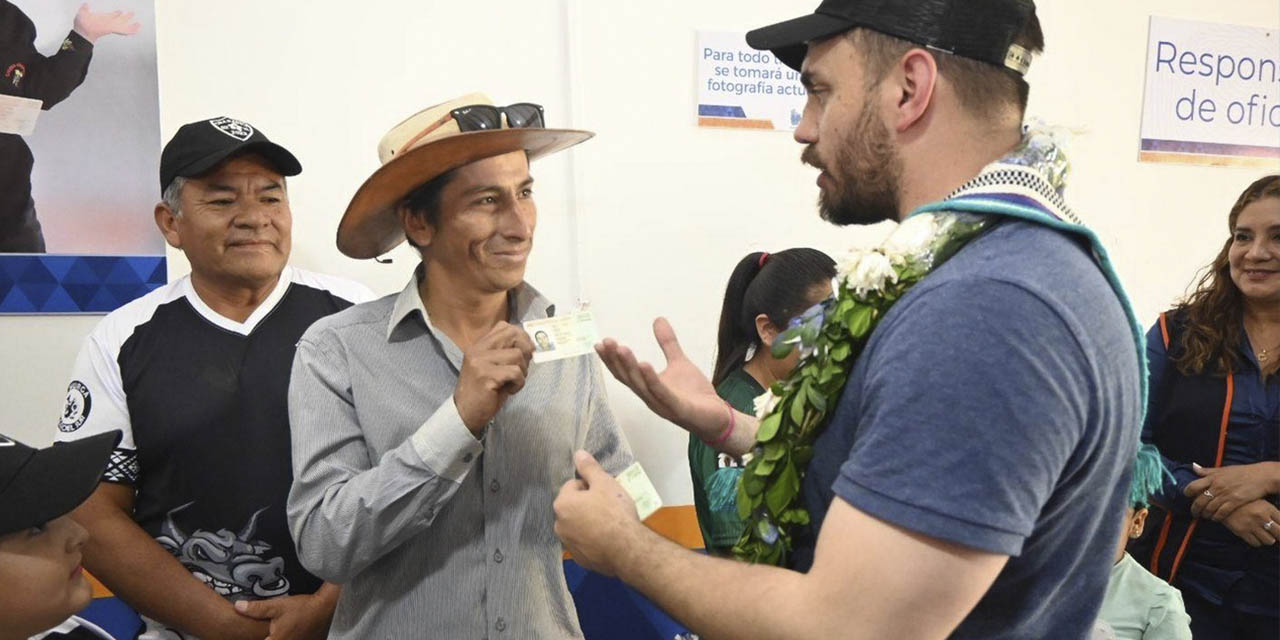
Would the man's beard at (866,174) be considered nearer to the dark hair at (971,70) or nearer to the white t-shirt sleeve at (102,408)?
the dark hair at (971,70)

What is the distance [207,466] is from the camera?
201 centimetres

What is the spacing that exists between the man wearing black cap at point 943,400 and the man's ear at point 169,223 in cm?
156

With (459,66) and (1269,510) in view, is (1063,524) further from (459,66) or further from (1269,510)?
(459,66)

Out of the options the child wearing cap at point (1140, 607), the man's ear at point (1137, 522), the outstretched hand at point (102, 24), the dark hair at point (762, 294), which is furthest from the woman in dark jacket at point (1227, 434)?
the outstretched hand at point (102, 24)

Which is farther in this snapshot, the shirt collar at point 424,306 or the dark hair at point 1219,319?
the dark hair at point 1219,319

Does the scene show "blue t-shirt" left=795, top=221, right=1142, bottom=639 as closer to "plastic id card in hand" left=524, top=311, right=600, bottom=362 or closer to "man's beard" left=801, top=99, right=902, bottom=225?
"man's beard" left=801, top=99, right=902, bottom=225

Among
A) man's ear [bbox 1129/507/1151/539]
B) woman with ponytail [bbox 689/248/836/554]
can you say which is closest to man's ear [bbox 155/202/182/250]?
A: woman with ponytail [bbox 689/248/836/554]

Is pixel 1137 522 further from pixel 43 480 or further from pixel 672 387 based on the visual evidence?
pixel 43 480

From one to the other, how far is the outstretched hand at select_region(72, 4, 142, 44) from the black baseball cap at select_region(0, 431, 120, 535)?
4.86 ft

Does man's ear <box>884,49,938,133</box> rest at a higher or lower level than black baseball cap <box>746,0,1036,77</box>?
lower

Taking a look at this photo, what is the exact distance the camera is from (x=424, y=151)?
5.41ft

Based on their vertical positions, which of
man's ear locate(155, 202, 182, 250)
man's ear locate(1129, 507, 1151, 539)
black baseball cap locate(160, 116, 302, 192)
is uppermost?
black baseball cap locate(160, 116, 302, 192)

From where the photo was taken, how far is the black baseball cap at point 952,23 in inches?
44.1

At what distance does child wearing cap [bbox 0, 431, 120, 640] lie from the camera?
1386 mm
